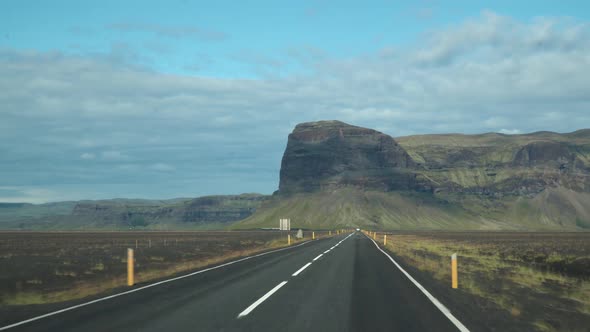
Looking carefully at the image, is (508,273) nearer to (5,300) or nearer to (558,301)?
(558,301)

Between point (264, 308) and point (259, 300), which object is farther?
point (259, 300)

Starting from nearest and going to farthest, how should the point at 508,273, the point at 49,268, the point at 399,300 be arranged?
the point at 399,300 → the point at 508,273 → the point at 49,268

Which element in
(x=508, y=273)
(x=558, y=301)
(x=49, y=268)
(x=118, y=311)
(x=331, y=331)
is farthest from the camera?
(x=49, y=268)

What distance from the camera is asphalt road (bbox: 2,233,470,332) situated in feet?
32.4

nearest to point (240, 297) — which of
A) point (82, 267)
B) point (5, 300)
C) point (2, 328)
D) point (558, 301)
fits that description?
point (2, 328)

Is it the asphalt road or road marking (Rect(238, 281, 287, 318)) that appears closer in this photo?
the asphalt road

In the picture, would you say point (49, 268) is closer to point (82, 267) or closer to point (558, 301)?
point (82, 267)

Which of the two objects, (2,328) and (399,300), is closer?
(2,328)

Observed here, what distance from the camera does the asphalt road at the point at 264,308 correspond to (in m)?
9.89

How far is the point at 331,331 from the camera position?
9.38m

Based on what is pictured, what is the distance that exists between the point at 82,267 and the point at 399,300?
2007cm

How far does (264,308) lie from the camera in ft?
38.5

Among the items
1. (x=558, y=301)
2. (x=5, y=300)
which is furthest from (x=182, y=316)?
(x=558, y=301)

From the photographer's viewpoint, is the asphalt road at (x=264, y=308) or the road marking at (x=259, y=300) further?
the road marking at (x=259, y=300)
